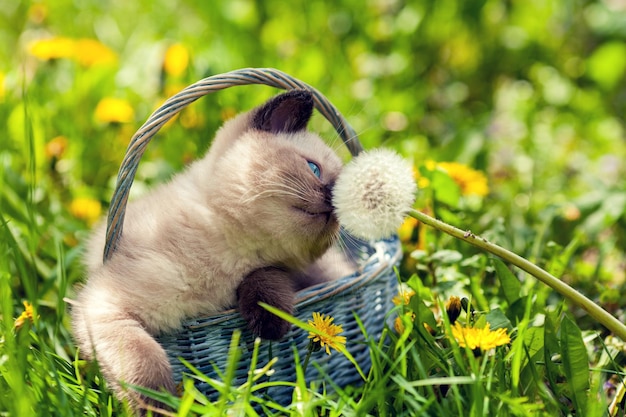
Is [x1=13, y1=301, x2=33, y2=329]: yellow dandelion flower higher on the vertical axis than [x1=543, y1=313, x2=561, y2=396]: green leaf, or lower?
higher

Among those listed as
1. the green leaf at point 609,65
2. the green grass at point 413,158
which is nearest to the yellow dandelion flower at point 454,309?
the green grass at point 413,158

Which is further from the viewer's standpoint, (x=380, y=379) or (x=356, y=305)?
(x=356, y=305)

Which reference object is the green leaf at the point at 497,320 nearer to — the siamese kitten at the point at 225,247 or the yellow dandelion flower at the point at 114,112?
the siamese kitten at the point at 225,247

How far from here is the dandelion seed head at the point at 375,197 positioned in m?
1.31

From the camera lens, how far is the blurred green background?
7.29ft

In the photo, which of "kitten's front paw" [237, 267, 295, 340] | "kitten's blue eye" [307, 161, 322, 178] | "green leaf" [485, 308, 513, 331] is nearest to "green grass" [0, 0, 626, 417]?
"green leaf" [485, 308, 513, 331]

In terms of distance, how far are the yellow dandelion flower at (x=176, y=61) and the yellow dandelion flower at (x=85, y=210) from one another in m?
0.70

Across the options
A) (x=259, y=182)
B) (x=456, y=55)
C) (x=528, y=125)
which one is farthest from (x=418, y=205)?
(x=456, y=55)

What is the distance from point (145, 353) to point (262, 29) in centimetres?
275

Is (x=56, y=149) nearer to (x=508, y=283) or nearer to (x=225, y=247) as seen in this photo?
(x=225, y=247)

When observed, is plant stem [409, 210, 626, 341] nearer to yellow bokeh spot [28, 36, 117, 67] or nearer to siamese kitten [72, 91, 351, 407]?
siamese kitten [72, 91, 351, 407]

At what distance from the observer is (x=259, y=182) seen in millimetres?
1444

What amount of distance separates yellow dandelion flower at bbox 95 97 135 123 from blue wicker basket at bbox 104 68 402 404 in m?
1.13

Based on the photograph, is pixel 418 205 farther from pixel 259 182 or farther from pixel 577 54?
pixel 577 54
